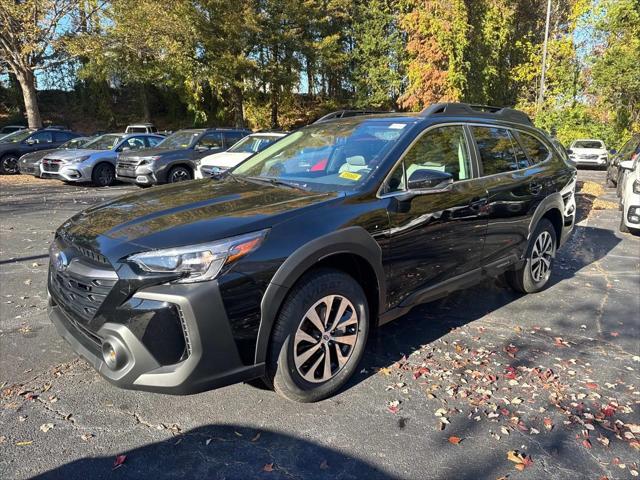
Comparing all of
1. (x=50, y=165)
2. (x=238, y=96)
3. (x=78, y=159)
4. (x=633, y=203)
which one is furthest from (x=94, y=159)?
(x=238, y=96)

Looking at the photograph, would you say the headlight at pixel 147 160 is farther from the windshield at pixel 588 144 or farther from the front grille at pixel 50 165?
the windshield at pixel 588 144

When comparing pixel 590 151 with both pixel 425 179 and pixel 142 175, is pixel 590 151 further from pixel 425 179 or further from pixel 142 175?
pixel 425 179

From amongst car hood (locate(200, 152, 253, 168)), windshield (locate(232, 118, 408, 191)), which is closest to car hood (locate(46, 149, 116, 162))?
car hood (locate(200, 152, 253, 168))

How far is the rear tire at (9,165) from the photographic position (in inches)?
617

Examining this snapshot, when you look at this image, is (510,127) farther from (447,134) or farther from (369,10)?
(369,10)

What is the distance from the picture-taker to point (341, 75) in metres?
32.8

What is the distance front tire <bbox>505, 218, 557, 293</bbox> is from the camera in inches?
196

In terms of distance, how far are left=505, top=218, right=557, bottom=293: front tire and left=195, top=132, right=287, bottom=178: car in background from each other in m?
7.38

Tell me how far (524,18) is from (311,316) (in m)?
37.9

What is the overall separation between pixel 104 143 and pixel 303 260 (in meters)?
13.7

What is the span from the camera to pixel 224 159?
11.7 m

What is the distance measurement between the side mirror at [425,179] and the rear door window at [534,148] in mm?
1927

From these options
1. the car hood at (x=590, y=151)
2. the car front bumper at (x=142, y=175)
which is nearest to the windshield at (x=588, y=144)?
the car hood at (x=590, y=151)

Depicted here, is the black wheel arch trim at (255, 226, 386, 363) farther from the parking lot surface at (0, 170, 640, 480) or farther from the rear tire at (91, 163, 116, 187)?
the rear tire at (91, 163, 116, 187)
